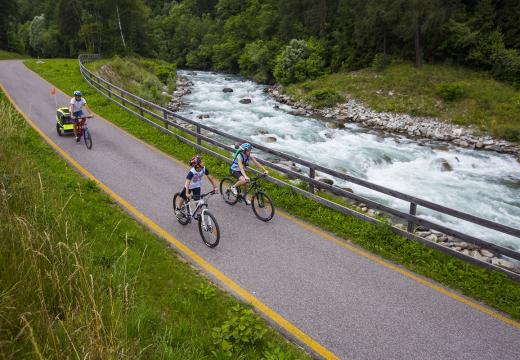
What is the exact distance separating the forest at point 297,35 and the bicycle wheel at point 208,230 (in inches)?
1292

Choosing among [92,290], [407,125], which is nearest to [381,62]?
[407,125]

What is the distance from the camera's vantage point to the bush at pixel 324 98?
35.9 metres

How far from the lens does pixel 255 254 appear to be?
28.5 feet

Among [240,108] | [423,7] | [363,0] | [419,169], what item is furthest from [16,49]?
[419,169]

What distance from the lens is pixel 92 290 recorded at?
371 cm

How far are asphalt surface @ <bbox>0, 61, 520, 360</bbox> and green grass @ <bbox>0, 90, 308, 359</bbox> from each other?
721mm

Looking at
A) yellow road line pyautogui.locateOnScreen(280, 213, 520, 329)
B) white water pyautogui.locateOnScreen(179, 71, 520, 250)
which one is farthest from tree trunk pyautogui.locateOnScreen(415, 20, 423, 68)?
yellow road line pyautogui.locateOnScreen(280, 213, 520, 329)

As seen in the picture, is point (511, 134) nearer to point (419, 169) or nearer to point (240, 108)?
point (419, 169)

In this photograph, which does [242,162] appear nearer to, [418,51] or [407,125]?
[407,125]

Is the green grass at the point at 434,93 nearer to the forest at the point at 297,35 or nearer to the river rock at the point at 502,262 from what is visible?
the forest at the point at 297,35

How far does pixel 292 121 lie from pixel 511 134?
14977mm

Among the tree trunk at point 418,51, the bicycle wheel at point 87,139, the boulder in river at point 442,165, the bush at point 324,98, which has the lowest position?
the boulder in river at point 442,165

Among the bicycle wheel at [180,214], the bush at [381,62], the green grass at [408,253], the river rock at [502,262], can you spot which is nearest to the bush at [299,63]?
the bush at [381,62]

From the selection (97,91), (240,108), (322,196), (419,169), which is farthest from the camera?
(240,108)
